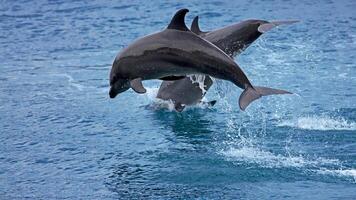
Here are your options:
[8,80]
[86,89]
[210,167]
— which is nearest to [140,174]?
[210,167]

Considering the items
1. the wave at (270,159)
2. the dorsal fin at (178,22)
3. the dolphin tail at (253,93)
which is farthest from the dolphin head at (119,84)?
the wave at (270,159)

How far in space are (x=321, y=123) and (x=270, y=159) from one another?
210 cm

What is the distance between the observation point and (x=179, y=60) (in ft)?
35.1

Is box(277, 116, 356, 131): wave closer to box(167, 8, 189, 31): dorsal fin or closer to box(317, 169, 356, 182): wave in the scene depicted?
box(317, 169, 356, 182): wave

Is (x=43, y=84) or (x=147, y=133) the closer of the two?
(x=147, y=133)

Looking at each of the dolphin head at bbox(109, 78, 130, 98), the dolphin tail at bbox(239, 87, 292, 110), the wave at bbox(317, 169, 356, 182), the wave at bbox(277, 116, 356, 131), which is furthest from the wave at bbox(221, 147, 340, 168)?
the dolphin head at bbox(109, 78, 130, 98)

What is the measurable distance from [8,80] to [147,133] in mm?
5316

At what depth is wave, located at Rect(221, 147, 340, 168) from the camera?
1159 cm

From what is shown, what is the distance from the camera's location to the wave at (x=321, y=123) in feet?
43.6

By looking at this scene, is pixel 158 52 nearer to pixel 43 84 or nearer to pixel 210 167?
pixel 210 167

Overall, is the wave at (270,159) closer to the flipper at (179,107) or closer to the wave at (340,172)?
the wave at (340,172)

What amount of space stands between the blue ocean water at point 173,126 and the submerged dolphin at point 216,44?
28 centimetres

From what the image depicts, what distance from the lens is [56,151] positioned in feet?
41.5

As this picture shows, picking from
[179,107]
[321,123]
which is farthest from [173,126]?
[321,123]
